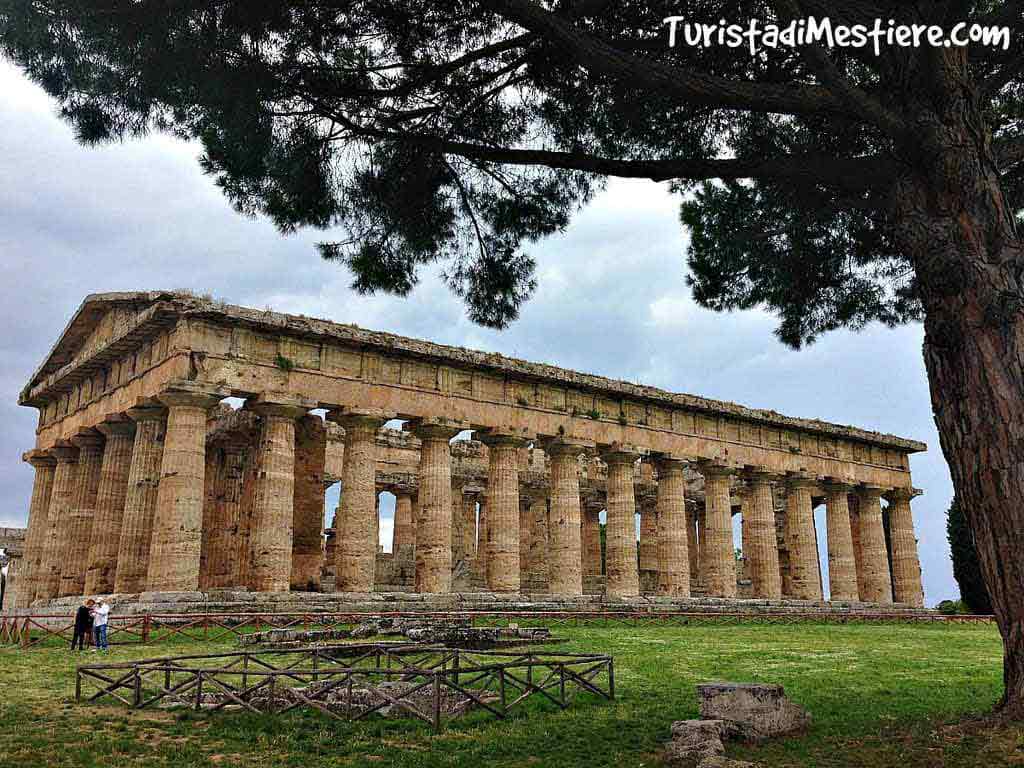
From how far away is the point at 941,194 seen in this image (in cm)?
879

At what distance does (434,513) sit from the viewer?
25.0 metres

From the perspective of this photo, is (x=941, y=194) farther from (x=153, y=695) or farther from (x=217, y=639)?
(x=217, y=639)

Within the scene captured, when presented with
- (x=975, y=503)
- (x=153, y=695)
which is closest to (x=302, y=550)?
(x=153, y=695)

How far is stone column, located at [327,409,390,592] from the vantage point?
77.4 ft

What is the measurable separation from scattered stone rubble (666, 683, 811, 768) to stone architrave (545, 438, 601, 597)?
1804cm

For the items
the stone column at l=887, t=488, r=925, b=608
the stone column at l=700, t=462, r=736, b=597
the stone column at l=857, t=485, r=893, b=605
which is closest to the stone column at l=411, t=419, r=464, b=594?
the stone column at l=700, t=462, r=736, b=597

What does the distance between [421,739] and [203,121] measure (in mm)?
7408

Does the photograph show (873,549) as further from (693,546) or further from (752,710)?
(752,710)

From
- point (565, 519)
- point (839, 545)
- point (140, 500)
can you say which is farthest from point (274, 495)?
point (839, 545)

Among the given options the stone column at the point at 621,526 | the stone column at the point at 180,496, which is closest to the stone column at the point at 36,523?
the stone column at the point at 180,496

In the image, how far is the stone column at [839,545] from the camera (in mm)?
34094

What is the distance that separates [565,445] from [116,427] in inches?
500

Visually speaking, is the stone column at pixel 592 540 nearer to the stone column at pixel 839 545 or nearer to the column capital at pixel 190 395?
the stone column at pixel 839 545

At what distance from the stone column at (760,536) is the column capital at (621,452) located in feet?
17.8
